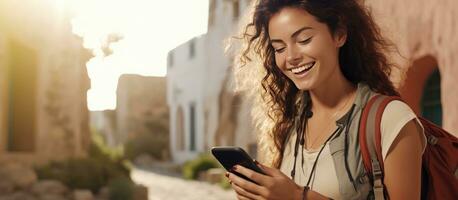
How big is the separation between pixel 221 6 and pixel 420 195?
57.0 feet

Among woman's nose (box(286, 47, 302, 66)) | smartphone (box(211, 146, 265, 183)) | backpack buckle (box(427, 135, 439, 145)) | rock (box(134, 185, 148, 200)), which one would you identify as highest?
woman's nose (box(286, 47, 302, 66))

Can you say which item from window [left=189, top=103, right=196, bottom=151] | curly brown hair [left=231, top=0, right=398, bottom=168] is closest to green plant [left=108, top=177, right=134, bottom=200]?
curly brown hair [left=231, top=0, right=398, bottom=168]

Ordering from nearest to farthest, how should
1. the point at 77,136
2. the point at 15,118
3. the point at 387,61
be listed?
the point at 387,61 → the point at 15,118 → the point at 77,136

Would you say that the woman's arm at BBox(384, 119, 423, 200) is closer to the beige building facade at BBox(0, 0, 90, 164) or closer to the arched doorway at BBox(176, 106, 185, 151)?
the beige building facade at BBox(0, 0, 90, 164)

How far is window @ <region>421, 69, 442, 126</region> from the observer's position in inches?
258

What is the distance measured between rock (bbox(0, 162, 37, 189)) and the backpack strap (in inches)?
309

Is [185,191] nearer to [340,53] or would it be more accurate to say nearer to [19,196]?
[19,196]

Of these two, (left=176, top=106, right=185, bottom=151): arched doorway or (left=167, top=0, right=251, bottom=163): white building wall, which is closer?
(left=167, top=0, right=251, bottom=163): white building wall

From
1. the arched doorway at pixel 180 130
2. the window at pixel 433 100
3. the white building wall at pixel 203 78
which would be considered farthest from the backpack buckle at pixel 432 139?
the arched doorway at pixel 180 130

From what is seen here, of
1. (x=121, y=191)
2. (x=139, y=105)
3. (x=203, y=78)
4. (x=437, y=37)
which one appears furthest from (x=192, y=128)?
(x=437, y=37)

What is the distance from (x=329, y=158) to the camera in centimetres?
160

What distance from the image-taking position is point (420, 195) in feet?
4.90

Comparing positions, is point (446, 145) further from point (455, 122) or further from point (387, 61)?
point (455, 122)

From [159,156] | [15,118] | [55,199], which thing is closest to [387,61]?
[55,199]
